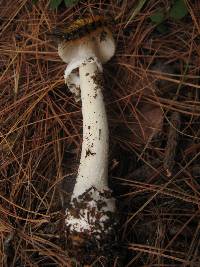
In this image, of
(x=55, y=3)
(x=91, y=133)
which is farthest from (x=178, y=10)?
(x=91, y=133)

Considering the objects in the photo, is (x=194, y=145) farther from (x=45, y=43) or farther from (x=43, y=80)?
(x=45, y=43)

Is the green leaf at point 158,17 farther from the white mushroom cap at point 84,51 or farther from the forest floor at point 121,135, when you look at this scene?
the white mushroom cap at point 84,51

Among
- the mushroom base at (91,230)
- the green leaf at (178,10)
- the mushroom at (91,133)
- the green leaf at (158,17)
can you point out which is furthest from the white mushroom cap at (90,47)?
the mushroom base at (91,230)

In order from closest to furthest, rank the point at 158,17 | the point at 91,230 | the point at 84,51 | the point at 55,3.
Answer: the point at 91,230 < the point at 84,51 < the point at 158,17 < the point at 55,3

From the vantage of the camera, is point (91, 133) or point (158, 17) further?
point (158, 17)

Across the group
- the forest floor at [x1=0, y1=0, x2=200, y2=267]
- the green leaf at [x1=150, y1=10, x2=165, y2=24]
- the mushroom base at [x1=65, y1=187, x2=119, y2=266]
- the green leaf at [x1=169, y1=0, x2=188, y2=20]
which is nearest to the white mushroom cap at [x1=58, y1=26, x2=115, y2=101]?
the forest floor at [x1=0, y1=0, x2=200, y2=267]

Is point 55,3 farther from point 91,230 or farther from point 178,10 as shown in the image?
point 91,230

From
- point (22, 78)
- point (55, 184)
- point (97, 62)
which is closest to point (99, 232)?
point (55, 184)
